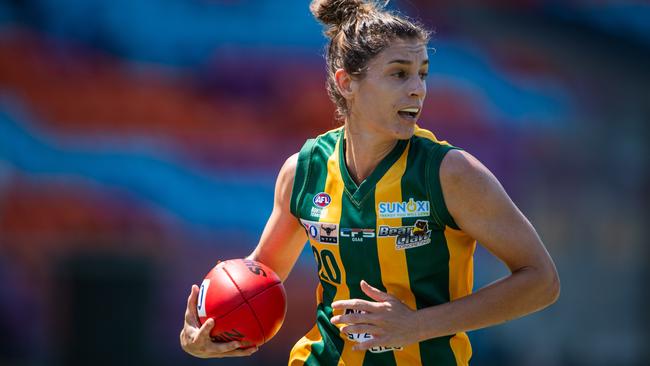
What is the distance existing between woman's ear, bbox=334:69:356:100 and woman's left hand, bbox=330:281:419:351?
83 cm

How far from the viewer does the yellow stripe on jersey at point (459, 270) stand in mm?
3529

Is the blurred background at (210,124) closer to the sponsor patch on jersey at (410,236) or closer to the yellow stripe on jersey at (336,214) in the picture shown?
the yellow stripe on jersey at (336,214)

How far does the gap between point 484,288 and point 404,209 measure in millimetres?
394

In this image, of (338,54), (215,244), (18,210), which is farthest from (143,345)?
(338,54)

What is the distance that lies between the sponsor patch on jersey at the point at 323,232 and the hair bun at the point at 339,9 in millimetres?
776

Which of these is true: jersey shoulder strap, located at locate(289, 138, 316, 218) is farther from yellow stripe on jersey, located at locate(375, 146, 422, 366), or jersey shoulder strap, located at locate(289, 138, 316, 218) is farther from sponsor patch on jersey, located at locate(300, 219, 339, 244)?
yellow stripe on jersey, located at locate(375, 146, 422, 366)

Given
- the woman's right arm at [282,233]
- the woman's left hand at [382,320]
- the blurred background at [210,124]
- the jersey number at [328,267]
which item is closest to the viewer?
the woman's left hand at [382,320]

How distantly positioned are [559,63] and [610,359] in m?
2.83

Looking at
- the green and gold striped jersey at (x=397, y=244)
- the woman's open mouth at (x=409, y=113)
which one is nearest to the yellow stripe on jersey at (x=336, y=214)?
the green and gold striped jersey at (x=397, y=244)

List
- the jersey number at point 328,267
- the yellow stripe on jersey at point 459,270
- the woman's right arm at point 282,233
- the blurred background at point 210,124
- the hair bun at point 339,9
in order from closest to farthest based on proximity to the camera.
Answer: the yellow stripe on jersey at point 459,270
the jersey number at point 328,267
the hair bun at point 339,9
the woman's right arm at point 282,233
the blurred background at point 210,124

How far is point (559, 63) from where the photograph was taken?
9.27 m

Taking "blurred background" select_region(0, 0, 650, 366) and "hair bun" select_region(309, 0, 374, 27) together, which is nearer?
"hair bun" select_region(309, 0, 374, 27)

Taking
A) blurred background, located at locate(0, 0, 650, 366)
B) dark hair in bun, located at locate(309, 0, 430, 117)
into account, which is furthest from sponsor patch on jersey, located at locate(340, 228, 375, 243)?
blurred background, located at locate(0, 0, 650, 366)

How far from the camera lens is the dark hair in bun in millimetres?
3586
